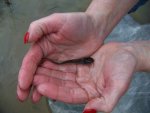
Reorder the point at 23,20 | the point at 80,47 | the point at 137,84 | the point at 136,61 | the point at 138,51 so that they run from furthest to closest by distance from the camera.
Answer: the point at 23,20
the point at 137,84
the point at 80,47
the point at 138,51
the point at 136,61

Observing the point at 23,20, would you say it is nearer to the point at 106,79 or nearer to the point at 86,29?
the point at 86,29

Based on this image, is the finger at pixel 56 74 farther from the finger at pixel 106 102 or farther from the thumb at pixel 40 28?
the finger at pixel 106 102

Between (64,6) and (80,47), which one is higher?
(80,47)

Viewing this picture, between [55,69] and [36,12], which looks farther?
[36,12]

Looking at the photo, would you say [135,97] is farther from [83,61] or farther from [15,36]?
[15,36]

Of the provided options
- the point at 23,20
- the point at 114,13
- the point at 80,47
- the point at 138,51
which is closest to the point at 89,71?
the point at 80,47

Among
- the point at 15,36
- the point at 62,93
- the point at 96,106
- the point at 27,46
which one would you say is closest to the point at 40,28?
the point at 62,93
